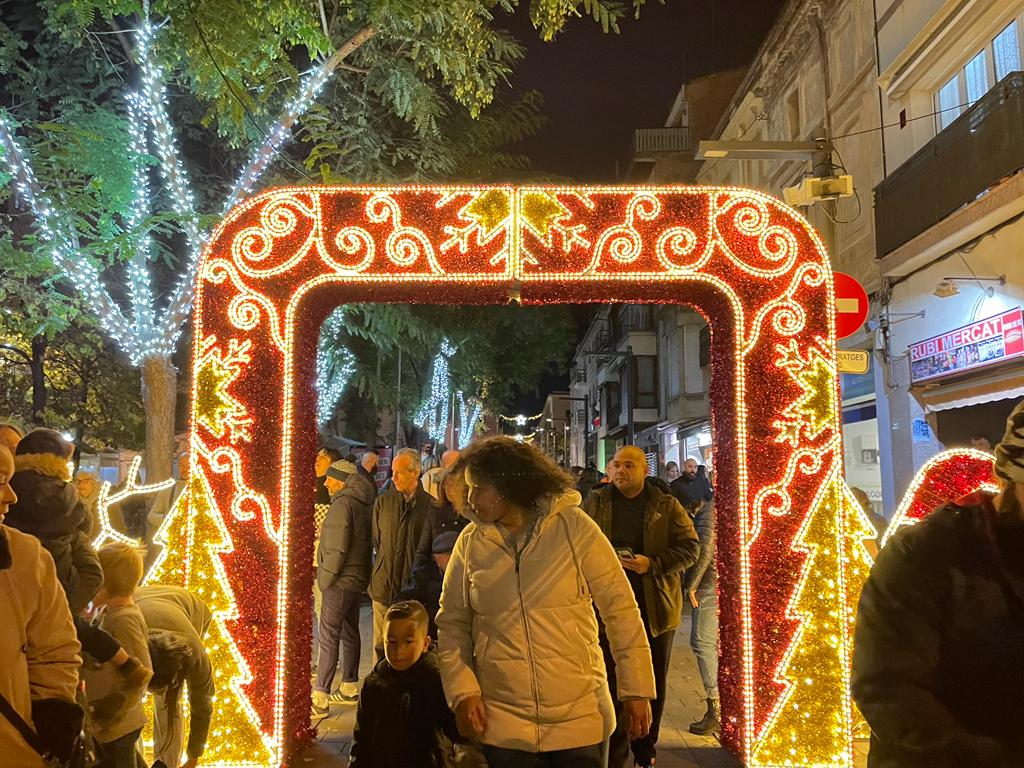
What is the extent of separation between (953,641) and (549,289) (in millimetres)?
3514

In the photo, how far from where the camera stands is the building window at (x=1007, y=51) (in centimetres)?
939

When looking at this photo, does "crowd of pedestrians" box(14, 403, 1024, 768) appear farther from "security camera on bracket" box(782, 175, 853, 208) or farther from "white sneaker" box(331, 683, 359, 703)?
"security camera on bracket" box(782, 175, 853, 208)

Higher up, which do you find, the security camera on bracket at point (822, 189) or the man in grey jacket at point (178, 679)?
the security camera on bracket at point (822, 189)

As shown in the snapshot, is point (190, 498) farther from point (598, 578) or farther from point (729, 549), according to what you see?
point (729, 549)

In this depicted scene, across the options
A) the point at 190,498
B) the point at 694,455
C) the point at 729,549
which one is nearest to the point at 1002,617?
the point at 729,549

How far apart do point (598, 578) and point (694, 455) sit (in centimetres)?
2429

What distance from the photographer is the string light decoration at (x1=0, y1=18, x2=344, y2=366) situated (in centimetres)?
944

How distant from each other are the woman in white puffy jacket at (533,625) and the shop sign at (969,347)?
8668 mm

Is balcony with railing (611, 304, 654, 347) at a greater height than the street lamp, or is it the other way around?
balcony with railing (611, 304, 654, 347)

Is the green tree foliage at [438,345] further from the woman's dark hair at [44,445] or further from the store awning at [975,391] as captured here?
the woman's dark hair at [44,445]

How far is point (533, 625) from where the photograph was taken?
9.37ft

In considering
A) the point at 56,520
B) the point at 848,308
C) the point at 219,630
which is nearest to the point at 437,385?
the point at 848,308

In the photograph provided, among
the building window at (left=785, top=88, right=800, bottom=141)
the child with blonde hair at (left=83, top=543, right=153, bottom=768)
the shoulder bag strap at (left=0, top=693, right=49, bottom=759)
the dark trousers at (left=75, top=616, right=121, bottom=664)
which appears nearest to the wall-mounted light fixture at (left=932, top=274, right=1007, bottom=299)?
the building window at (left=785, top=88, right=800, bottom=141)

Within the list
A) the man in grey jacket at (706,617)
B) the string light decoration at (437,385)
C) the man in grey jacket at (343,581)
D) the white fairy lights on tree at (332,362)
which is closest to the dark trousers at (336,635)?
the man in grey jacket at (343,581)
